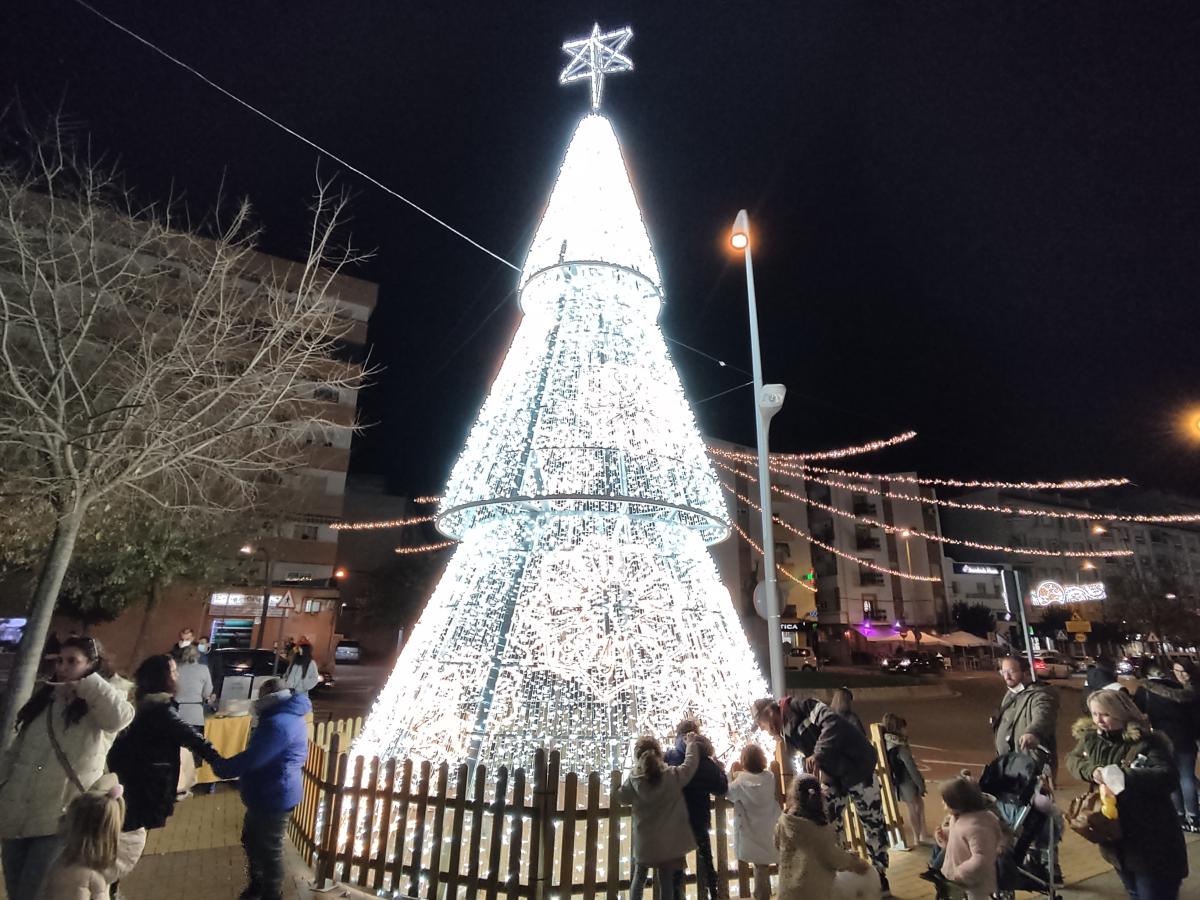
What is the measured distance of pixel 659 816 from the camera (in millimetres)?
3812

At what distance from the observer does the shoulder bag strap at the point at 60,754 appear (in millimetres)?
3270

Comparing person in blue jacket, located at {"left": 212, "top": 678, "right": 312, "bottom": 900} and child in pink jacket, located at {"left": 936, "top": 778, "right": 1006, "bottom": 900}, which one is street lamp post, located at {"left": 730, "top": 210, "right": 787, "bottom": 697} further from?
person in blue jacket, located at {"left": 212, "top": 678, "right": 312, "bottom": 900}

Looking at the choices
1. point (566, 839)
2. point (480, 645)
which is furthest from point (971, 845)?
point (480, 645)

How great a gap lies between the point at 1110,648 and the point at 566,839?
60773mm

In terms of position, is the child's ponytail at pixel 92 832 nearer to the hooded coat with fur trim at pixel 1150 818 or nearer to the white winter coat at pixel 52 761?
the white winter coat at pixel 52 761

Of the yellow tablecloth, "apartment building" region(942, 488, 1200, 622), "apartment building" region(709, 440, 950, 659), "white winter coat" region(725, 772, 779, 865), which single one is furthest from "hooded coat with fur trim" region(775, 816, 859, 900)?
"apartment building" region(942, 488, 1200, 622)

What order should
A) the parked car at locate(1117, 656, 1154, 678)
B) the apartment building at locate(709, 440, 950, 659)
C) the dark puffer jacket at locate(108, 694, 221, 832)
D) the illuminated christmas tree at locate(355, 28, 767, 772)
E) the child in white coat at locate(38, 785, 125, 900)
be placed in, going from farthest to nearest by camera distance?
the apartment building at locate(709, 440, 950, 659) → the parked car at locate(1117, 656, 1154, 678) → the illuminated christmas tree at locate(355, 28, 767, 772) → the dark puffer jacket at locate(108, 694, 221, 832) → the child in white coat at locate(38, 785, 125, 900)

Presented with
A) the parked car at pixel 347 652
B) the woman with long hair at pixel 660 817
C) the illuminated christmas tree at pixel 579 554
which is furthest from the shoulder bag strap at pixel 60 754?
the parked car at pixel 347 652

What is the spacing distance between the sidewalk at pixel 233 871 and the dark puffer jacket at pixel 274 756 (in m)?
0.92

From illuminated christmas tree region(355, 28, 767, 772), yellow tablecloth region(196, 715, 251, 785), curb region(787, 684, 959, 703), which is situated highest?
illuminated christmas tree region(355, 28, 767, 772)

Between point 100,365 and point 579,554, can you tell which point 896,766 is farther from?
point 100,365

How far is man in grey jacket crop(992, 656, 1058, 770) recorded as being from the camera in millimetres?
4594

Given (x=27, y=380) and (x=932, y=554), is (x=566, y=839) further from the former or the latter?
(x=932, y=554)

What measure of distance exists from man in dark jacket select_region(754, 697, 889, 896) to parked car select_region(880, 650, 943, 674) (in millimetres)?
30139
